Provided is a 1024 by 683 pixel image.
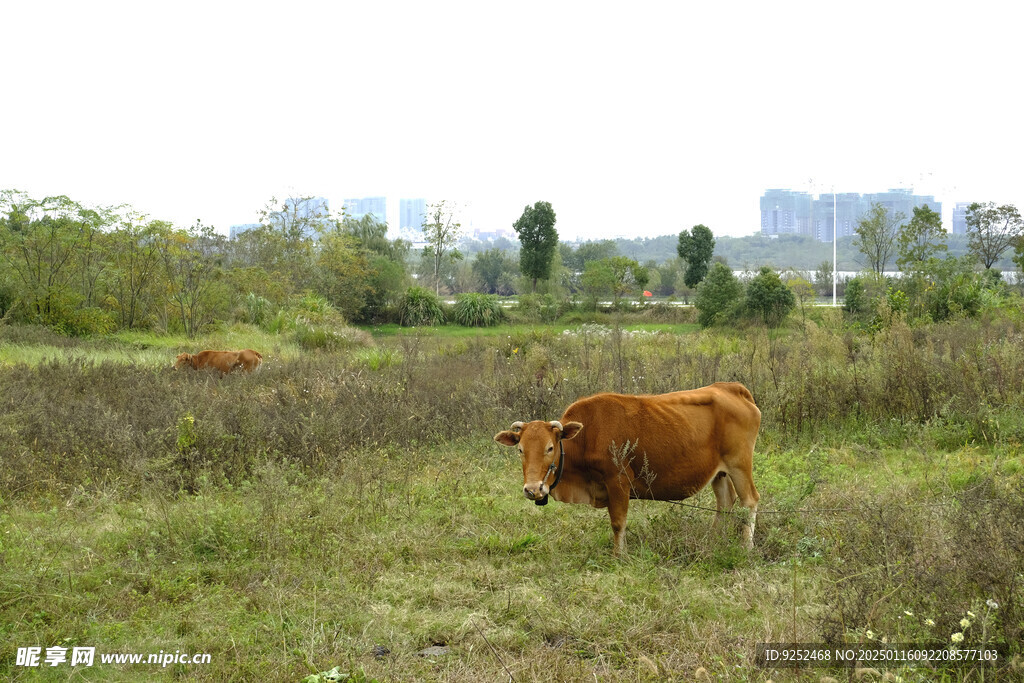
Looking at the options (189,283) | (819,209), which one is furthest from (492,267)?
(819,209)

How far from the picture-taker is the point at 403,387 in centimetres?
1068

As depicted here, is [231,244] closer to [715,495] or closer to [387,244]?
[387,244]

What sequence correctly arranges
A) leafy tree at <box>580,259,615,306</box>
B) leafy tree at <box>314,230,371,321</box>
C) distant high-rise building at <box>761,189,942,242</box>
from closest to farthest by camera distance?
leafy tree at <box>314,230,371,321</box> → leafy tree at <box>580,259,615,306</box> → distant high-rise building at <box>761,189,942,242</box>

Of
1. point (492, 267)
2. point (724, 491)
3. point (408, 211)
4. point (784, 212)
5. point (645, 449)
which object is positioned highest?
point (408, 211)

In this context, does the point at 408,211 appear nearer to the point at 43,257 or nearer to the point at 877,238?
the point at 877,238

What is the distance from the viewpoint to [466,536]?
602cm

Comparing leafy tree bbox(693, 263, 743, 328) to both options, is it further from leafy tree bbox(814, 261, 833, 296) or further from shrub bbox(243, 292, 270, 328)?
leafy tree bbox(814, 261, 833, 296)

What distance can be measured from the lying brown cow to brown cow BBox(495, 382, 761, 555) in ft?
28.2

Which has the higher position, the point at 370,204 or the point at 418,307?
the point at 370,204

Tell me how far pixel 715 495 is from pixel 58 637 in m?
4.52

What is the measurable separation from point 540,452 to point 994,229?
4737cm

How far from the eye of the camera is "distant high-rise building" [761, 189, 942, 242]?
309 ft

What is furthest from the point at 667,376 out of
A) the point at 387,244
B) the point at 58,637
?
the point at 387,244

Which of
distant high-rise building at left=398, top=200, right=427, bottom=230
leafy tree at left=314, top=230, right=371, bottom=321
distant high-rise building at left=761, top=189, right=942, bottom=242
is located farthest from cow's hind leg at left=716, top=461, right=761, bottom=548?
distant high-rise building at left=398, top=200, right=427, bottom=230
